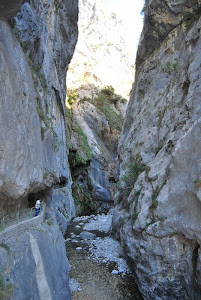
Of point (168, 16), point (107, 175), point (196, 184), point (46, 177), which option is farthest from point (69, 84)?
point (196, 184)

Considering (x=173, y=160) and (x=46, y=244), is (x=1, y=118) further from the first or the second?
(x=173, y=160)

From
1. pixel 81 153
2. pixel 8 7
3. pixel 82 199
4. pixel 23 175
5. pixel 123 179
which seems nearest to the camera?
pixel 8 7

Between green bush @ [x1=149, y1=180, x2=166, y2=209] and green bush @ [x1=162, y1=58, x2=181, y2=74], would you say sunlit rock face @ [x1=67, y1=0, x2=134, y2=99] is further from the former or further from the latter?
green bush @ [x1=149, y1=180, x2=166, y2=209]

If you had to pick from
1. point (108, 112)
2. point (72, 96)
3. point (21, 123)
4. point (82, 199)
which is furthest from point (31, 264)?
point (108, 112)

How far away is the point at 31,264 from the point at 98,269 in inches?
252

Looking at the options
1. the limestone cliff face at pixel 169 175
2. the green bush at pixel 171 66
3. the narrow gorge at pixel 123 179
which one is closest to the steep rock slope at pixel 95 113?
the narrow gorge at pixel 123 179

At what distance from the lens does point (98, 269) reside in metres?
13.6

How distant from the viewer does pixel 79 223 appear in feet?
79.7

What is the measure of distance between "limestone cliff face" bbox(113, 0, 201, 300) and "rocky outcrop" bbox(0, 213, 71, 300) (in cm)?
428

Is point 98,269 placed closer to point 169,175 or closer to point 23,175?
point 169,175

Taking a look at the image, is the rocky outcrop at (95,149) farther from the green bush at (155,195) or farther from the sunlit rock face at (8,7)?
the sunlit rock face at (8,7)

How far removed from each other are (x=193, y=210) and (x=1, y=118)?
8457 mm

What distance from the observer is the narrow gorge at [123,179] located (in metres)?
9.00

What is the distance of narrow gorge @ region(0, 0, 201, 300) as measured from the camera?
9000 mm
